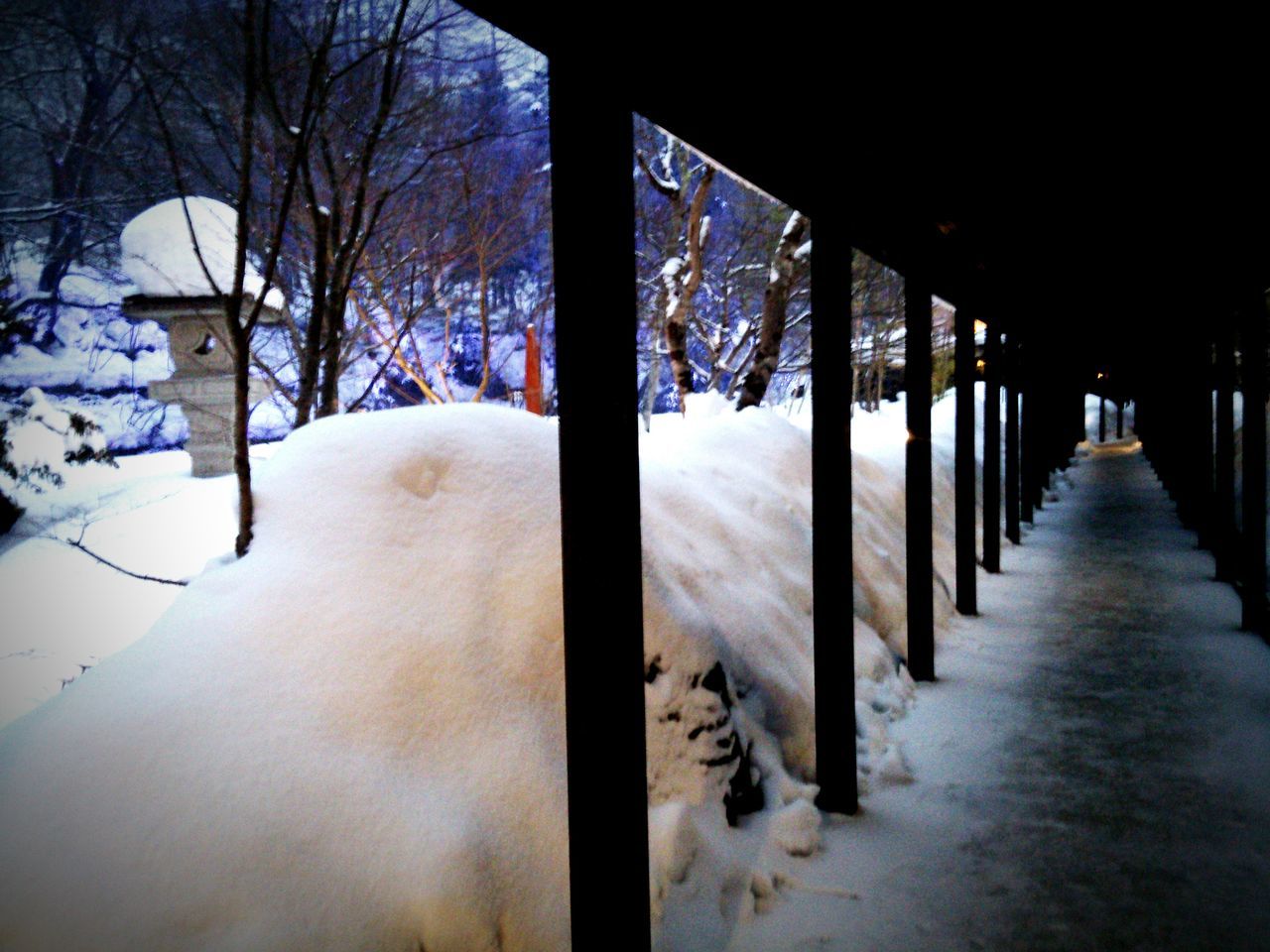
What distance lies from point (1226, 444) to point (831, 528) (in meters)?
5.67

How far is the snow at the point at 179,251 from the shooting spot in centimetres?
605

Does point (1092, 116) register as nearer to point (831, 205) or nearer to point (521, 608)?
point (831, 205)

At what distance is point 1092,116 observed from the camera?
3.19 m

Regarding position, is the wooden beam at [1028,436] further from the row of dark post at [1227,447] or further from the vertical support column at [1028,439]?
the row of dark post at [1227,447]

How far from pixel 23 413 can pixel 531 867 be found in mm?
4194

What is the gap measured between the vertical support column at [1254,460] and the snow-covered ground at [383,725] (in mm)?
3533

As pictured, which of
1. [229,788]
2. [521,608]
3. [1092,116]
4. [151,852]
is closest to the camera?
[151,852]

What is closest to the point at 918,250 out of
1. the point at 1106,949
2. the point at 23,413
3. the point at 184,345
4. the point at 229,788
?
the point at 1106,949

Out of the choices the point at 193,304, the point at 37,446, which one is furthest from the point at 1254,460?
the point at 193,304

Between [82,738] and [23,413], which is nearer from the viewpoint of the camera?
[82,738]

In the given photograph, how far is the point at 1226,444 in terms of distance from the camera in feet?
23.2

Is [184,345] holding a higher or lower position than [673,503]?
higher

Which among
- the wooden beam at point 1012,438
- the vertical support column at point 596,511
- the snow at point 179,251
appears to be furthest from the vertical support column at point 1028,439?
the vertical support column at point 596,511

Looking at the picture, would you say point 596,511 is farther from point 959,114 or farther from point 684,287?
point 684,287
